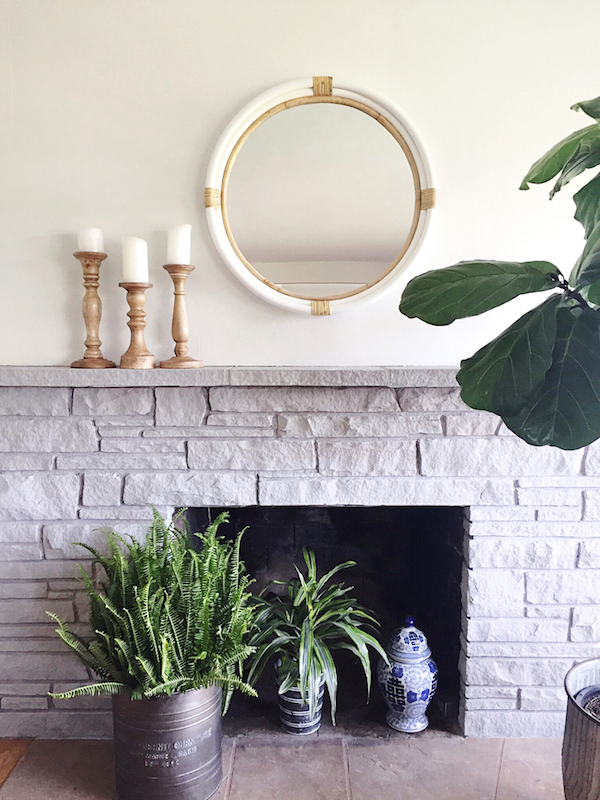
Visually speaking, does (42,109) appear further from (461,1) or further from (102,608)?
(102,608)

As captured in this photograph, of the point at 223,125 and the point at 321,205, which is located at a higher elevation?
the point at 223,125

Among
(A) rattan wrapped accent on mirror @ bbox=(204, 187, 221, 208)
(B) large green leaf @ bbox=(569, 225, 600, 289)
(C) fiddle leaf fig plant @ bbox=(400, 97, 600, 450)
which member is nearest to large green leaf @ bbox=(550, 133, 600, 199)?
(C) fiddle leaf fig plant @ bbox=(400, 97, 600, 450)

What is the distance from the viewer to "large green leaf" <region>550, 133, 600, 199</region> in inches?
35.5

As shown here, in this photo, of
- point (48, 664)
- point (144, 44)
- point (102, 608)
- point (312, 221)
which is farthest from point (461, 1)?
point (48, 664)

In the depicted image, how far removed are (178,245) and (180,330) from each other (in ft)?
0.73

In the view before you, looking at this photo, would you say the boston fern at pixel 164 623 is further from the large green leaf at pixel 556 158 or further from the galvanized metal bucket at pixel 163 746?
the large green leaf at pixel 556 158

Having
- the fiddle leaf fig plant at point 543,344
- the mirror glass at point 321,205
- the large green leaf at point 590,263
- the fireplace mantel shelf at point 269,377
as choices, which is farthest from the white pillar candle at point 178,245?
the large green leaf at point 590,263

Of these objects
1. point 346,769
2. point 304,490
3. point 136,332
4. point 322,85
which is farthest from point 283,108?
point 346,769

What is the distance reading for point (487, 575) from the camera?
1.65m

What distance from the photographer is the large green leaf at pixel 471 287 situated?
0.93 m

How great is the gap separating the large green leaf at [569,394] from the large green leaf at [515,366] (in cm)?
3

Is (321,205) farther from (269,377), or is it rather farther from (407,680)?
(407,680)

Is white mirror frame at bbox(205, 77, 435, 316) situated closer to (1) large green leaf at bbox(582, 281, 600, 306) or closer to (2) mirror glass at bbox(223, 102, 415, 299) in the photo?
(2) mirror glass at bbox(223, 102, 415, 299)

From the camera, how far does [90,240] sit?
5.05ft
